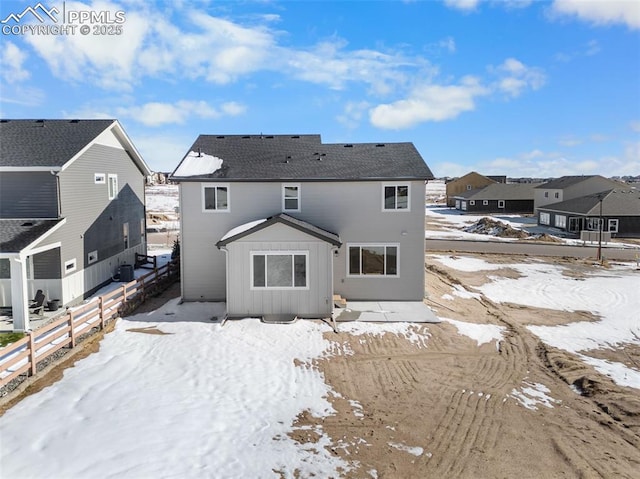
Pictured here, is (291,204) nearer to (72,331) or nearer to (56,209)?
(56,209)

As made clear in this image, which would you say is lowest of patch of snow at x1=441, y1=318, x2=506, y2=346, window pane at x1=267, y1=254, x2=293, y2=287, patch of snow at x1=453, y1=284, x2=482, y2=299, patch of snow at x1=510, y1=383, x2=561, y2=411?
patch of snow at x1=510, y1=383, x2=561, y2=411

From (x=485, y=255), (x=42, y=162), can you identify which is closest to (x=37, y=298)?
(x=42, y=162)

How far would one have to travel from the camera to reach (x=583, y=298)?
22.1 m

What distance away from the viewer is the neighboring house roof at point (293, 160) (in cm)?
1922

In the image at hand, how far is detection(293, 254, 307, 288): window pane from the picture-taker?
666 inches

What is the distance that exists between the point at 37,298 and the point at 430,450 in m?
15.2

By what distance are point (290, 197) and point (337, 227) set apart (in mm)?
2398

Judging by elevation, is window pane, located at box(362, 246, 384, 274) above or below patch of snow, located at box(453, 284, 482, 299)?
above

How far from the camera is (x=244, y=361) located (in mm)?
13047

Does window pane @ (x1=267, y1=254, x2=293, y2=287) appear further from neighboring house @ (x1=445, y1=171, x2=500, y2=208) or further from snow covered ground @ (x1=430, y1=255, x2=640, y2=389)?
neighboring house @ (x1=445, y1=171, x2=500, y2=208)

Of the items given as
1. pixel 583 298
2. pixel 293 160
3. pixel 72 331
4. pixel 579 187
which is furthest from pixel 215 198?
pixel 579 187

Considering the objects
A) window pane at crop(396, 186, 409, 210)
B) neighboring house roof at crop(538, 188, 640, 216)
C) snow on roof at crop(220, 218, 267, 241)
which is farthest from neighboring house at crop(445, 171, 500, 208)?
snow on roof at crop(220, 218, 267, 241)

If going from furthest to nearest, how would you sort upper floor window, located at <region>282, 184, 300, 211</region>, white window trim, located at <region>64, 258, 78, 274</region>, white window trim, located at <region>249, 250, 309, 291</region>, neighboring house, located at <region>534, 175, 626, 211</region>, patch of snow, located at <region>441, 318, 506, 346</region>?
neighboring house, located at <region>534, 175, 626, 211</region> → upper floor window, located at <region>282, 184, 300, 211</region> → white window trim, located at <region>64, 258, 78, 274</region> → white window trim, located at <region>249, 250, 309, 291</region> → patch of snow, located at <region>441, 318, 506, 346</region>

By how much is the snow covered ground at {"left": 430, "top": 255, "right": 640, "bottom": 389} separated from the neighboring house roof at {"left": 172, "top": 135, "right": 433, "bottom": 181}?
7.21 meters
